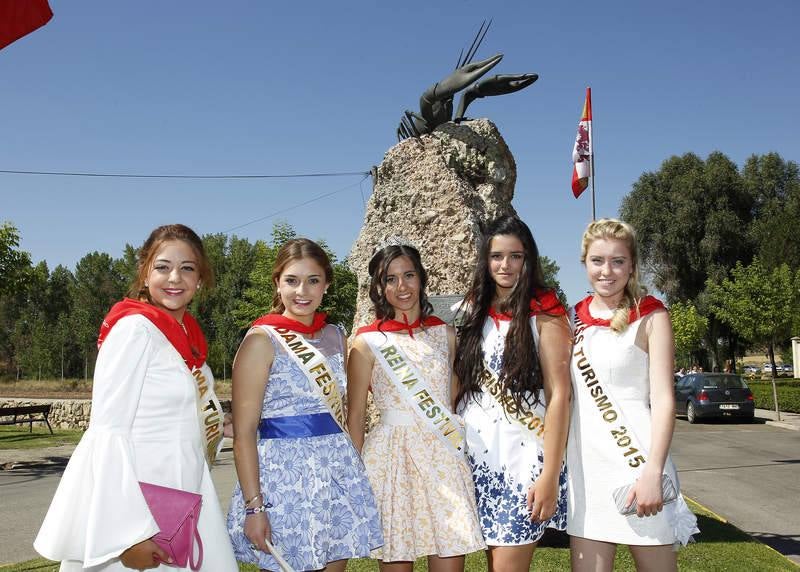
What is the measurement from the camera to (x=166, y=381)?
222 centimetres

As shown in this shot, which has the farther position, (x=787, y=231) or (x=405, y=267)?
(x=787, y=231)

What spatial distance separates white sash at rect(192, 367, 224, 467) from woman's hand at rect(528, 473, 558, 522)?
49.2 inches

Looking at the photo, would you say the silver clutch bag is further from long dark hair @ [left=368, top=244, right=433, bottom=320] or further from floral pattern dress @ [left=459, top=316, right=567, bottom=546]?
long dark hair @ [left=368, top=244, right=433, bottom=320]

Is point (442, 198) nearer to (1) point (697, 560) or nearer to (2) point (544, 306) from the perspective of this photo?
(2) point (544, 306)

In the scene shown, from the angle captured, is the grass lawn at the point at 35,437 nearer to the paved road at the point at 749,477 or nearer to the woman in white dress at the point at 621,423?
the paved road at the point at 749,477

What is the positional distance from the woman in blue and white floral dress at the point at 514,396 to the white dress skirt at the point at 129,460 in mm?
1069

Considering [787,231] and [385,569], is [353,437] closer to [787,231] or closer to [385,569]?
[385,569]

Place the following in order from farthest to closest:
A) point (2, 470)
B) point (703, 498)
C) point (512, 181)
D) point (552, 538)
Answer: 1. point (2, 470)
2. point (703, 498)
3. point (512, 181)
4. point (552, 538)

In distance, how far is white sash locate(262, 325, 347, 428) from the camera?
267 cm

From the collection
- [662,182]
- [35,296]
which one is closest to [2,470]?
[662,182]

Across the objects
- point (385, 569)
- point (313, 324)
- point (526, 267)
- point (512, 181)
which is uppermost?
point (512, 181)

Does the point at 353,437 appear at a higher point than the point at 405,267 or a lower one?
lower

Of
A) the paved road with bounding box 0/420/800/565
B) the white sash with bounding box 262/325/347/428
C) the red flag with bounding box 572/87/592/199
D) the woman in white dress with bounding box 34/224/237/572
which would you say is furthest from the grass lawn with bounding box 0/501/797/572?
the red flag with bounding box 572/87/592/199

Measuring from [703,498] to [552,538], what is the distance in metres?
3.30
